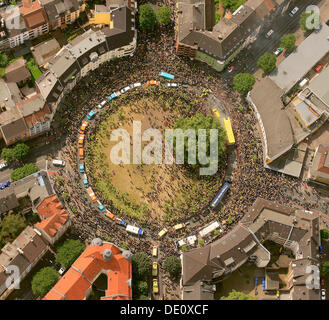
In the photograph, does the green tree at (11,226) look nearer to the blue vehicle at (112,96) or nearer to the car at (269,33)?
the blue vehicle at (112,96)

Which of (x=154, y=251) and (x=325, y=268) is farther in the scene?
(x=154, y=251)

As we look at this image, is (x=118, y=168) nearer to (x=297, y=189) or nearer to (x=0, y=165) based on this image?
(x=0, y=165)

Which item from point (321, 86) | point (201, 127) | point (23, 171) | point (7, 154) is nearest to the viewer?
point (23, 171)

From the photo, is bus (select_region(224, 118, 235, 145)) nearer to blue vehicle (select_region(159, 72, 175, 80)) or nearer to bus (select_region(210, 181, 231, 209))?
bus (select_region(210, 181, 231, 209))

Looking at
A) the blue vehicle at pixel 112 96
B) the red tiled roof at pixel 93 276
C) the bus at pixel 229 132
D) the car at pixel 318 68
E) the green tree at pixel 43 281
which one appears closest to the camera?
the red tiled roof at pixel 93 276

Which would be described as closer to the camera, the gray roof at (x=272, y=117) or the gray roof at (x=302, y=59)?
the gray roof at (x=272, y=117)

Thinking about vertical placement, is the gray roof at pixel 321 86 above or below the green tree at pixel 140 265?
above

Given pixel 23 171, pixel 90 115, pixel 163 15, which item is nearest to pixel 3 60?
pixel 90 115

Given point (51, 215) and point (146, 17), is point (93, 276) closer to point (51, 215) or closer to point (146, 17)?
point (51, 215)

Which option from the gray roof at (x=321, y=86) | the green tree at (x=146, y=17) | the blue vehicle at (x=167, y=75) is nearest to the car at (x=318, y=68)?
the gray roof at (x=321, y=86)
